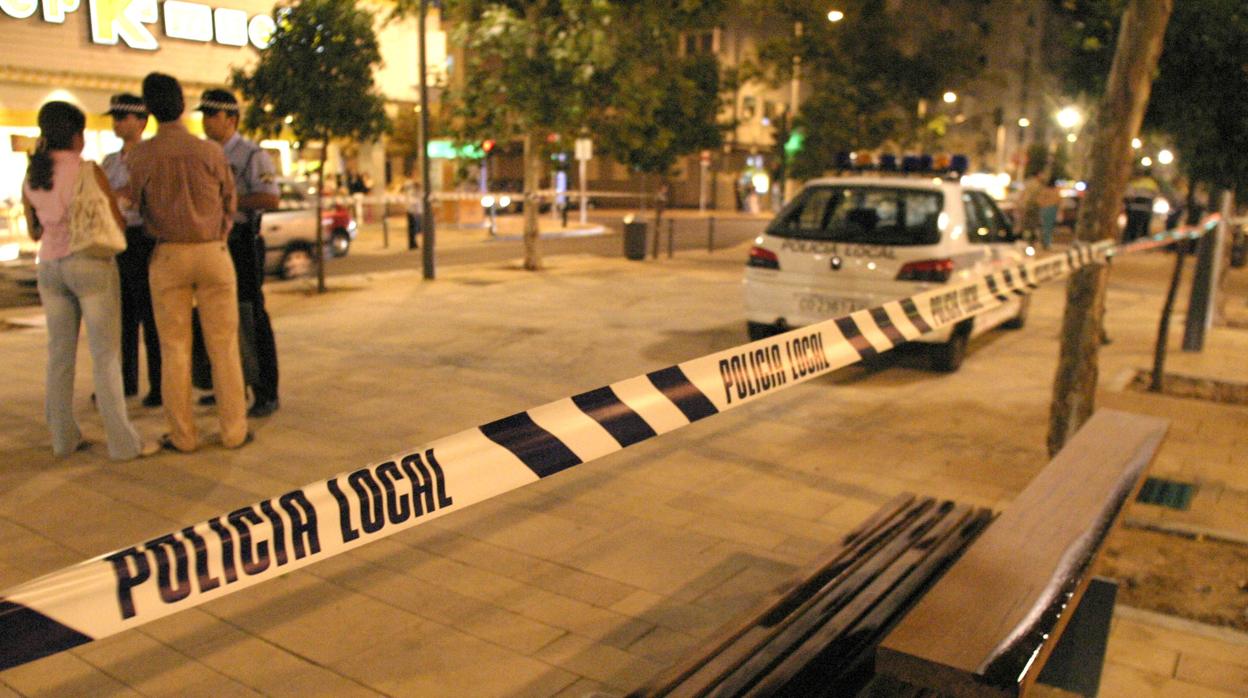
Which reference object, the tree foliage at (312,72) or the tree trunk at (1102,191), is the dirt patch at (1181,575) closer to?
the tree trunk at (1102,191)

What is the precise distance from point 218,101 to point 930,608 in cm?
502

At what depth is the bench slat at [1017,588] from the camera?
243 centimetres

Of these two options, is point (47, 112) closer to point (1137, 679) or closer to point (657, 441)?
point (657, 441)

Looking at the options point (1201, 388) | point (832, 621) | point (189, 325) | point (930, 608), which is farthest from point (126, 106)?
point (1201, 388)

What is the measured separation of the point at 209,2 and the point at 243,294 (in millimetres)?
19178

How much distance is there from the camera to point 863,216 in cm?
877

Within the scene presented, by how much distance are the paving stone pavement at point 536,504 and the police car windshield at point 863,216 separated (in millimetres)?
1165

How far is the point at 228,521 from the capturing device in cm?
180

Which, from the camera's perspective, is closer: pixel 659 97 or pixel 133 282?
pixel 133 282

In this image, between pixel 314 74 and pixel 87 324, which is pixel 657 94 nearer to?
pixel 314 74

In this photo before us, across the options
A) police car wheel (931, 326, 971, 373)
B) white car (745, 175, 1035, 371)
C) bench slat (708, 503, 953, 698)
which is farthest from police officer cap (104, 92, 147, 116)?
police car wheel (931, 326, 971, 373)

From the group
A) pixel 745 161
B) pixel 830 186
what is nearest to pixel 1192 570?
pixel 830 186

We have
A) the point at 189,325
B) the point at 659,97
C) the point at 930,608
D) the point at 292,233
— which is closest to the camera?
the point at 930,608

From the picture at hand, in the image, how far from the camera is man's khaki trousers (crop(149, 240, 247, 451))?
5.38 metres
